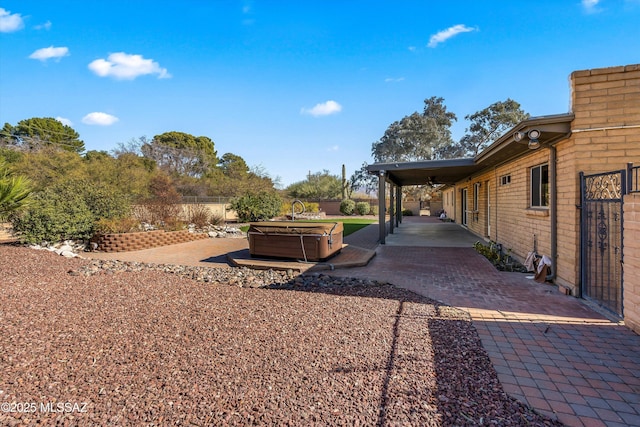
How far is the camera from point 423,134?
35.6 metres

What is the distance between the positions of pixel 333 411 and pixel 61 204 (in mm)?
10991

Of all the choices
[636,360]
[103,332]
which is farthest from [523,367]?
[103,332]

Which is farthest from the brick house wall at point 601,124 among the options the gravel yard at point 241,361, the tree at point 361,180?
the tree at point 361,180

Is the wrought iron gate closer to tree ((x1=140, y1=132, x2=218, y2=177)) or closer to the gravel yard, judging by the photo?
the gravel yard

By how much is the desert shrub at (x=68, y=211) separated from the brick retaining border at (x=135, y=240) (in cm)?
69

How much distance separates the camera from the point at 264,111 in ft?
58.9

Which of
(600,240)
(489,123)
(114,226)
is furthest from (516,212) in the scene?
(489,123)

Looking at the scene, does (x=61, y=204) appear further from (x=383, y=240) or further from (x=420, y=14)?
(x=420, y=14)

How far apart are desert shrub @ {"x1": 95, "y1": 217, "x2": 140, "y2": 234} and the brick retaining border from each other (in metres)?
0.28

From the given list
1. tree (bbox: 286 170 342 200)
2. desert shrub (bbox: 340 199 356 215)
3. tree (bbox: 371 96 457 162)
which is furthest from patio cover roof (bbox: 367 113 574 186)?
tree (bbox: 371 96 457 162)

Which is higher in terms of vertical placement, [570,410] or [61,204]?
[61,204]

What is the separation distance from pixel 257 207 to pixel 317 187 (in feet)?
66.3

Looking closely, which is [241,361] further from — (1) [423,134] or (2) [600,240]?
(1) [423,134]

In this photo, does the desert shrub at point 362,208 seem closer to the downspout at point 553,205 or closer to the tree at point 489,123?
the tree at point 489,123
